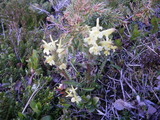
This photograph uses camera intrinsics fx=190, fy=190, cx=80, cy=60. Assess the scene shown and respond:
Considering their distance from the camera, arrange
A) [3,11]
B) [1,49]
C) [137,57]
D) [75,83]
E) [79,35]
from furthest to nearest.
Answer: [3,11], [1,49], [137,57], [75,83], [79,35]

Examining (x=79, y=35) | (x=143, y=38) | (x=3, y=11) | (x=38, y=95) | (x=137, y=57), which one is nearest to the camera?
(x=79, y=35)

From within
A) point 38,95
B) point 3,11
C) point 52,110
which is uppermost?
point 3,11

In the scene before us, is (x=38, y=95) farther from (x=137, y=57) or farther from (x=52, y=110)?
(x=137, y=57)

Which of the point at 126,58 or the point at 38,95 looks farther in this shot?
the point at 126,58

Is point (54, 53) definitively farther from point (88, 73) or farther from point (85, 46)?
point (88, 73)

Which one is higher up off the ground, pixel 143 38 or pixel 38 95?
pixel 143 38

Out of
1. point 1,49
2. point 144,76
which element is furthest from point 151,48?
point 1,49

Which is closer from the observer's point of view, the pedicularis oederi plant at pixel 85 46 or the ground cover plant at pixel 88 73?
the pedicularis oederi plant at pixel 85 46

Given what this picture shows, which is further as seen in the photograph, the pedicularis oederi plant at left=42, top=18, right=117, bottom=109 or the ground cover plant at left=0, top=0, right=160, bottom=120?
the ground cover plant at left=0, top=0, right=160, bottom=120
